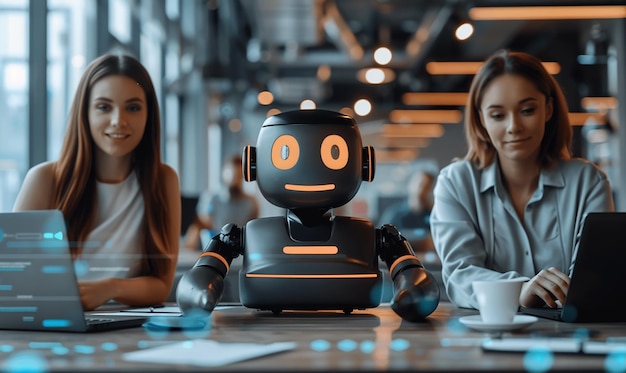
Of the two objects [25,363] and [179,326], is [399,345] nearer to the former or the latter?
[179,326]

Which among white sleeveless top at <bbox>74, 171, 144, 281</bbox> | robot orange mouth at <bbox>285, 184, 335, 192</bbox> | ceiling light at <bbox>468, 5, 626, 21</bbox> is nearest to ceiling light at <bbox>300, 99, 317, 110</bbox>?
robot orange mouth at <bbox>285, 184, 335, 192</bbox>

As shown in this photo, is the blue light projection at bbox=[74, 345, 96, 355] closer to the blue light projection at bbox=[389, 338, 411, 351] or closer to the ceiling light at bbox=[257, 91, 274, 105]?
the blue light projection at bbox=[389, 338, 411, 351]

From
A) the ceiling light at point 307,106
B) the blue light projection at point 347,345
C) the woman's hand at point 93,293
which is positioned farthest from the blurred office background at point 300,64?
the blue light projection at point 347,345

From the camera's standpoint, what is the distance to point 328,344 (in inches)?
44.3

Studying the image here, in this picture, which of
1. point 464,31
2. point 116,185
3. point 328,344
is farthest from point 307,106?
point 464,31

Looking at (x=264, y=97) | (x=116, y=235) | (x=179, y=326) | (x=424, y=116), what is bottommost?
(x=179, y=326)

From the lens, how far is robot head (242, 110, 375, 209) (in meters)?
1.50

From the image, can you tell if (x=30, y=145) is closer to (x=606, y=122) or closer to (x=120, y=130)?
(x=120, y=130)

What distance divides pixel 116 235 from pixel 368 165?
0.76m

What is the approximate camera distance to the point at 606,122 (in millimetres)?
9594

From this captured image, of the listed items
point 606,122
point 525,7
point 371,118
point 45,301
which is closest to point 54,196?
point 45,301

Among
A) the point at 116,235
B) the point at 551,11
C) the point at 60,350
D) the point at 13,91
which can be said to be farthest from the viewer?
the point at 551,11

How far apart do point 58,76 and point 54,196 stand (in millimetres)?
2495

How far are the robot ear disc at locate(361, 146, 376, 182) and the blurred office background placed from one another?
31cm
